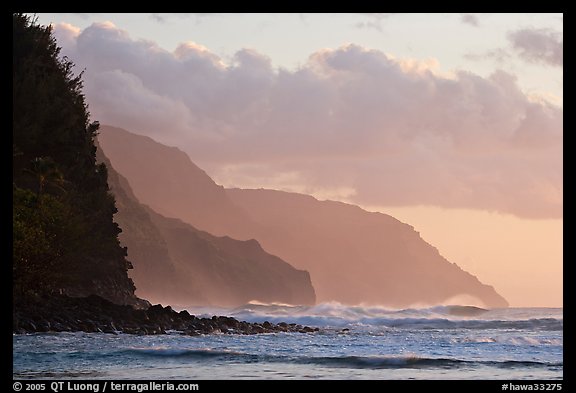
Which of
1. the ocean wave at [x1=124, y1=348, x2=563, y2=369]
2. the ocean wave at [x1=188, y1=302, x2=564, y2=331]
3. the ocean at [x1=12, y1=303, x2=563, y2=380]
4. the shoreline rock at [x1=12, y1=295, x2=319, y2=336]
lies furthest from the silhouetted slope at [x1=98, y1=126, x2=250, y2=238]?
the ocean wave at [x1=124, y1=348, x2=563, y2=369]

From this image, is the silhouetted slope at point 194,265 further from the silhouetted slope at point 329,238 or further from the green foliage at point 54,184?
the green foliage at point 54,184

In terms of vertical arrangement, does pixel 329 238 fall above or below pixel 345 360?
above

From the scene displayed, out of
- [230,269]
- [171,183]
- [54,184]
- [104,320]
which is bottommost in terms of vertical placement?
[104,320]

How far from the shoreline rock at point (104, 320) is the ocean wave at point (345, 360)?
30.9 ft

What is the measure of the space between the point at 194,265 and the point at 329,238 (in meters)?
19.8

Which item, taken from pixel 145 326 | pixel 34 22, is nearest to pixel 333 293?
pixel 34 22

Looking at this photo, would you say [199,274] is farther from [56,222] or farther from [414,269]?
[56,222]

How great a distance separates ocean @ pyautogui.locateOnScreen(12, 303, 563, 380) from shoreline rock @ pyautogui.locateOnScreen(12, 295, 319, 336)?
1.71 m

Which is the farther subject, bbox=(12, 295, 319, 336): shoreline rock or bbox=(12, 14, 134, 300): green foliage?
bbox=(12, 14, 134, 300): green foliage

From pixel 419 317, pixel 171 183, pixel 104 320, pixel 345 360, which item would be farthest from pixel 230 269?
pixel 345 360

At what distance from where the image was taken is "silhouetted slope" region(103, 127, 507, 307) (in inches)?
A: 5123

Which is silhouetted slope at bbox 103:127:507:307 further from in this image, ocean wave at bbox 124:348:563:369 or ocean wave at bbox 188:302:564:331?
ocean wave at bbox 124:348:563:369

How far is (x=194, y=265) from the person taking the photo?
142 m

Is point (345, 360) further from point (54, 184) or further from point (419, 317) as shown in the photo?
point (419, 317)
